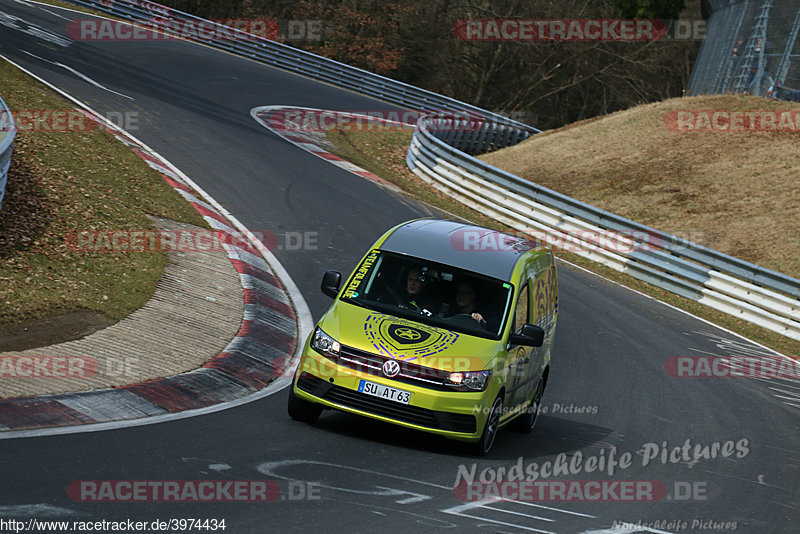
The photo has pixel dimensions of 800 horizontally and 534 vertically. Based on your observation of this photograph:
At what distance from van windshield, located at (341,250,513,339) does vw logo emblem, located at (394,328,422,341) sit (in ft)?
1.26

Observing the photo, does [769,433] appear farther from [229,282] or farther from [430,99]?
[430,99]

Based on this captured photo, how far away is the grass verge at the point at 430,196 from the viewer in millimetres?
19297

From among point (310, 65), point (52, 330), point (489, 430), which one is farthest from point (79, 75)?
point (489, 430)

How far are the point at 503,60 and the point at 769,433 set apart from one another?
45061 mm

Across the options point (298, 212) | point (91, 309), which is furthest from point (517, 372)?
point (298, 212)

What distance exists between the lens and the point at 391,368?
28.5 feet

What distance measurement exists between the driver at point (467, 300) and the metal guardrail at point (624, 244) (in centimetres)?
1163

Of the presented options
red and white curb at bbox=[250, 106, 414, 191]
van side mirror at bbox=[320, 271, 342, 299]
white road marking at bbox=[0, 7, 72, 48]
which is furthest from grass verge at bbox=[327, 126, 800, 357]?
van side mirror at bbox=[320, 271, 342, 299]

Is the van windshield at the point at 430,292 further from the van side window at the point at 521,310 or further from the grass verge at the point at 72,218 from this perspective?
the grass verge at the point at 72,218

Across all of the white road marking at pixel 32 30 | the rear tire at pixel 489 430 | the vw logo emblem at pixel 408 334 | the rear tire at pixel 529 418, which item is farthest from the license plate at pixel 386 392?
the white road marking at pixel 32 30

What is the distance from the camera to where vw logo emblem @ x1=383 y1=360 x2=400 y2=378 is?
868 centimetres

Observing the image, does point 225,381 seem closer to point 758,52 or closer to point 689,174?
point 689,174

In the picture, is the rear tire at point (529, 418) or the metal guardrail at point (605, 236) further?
the metal guardrail at point (605, 236)

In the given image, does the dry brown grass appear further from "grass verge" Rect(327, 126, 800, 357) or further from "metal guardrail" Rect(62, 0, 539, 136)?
"metal guardrail" Rect(62, 0, 539, 136)
